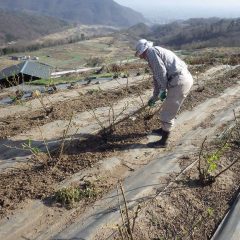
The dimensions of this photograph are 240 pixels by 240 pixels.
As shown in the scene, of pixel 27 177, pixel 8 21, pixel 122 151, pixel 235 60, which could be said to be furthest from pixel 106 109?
pixel 8 21

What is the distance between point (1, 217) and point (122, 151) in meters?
2.05

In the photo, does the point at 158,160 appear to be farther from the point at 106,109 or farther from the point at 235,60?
the point at 235,60

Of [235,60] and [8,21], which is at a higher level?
[235,60]

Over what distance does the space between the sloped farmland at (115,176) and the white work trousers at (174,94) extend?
19.6 inches

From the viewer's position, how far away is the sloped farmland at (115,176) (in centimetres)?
383

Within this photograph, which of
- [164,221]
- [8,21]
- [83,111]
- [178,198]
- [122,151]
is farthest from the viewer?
[8,21]

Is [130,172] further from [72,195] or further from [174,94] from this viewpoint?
[174,94]

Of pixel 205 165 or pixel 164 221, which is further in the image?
pixel 205 165

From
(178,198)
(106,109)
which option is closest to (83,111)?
(106,109)

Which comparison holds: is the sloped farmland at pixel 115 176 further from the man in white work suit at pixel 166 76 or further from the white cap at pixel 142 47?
the white cap at pixel 142 47

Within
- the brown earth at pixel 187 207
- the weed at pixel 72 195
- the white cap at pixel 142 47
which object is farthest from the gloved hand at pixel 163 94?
the weed at pixel 72 195

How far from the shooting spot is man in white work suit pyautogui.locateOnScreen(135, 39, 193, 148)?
5.06 m

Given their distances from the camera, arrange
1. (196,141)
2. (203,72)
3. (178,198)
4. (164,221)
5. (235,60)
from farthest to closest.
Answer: (235,60), (203,72), (196,141), (178,198), (164,221)

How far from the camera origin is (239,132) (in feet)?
19.8
